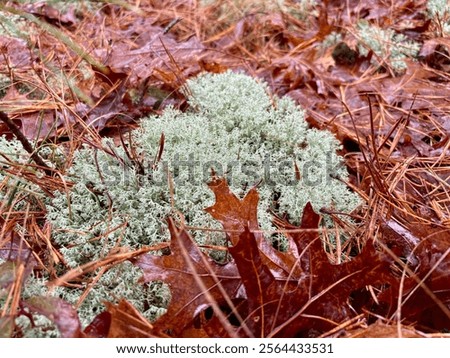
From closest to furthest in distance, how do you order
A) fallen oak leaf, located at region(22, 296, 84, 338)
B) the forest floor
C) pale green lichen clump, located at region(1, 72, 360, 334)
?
fallen oak leaf, located at region(22, 296, 84, 338) → the forest floor → pale green lichen clump, located at region(1, 72, 360, 334)

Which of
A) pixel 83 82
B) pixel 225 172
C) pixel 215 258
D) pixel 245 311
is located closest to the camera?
pixel 245 311

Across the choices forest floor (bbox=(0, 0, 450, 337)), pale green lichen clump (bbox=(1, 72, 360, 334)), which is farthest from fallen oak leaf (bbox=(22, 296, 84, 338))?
pale green lichen clump (bbox=(1, 72, 360, 334))

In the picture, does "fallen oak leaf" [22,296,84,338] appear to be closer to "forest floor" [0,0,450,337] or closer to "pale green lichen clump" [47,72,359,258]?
"forest floor" [0,0,450,337]

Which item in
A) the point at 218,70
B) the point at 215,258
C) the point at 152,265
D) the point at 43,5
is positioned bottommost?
the point at 215,258

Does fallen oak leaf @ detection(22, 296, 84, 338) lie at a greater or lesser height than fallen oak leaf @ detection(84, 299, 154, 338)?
greater

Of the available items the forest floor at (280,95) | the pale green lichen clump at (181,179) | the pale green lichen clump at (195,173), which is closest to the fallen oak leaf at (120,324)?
the forest floor at (280,95)

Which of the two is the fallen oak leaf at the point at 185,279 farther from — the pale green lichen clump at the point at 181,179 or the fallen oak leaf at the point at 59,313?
the fallen oak leaf at the point at 59,313

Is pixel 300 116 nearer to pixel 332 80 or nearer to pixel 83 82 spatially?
pixel 332 80

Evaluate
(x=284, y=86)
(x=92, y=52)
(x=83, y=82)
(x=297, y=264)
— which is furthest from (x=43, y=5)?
(x=297, y=264)

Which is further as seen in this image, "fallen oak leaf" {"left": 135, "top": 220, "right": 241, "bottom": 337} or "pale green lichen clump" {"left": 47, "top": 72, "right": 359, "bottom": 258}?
"pale green lichen clump" {"left": 47, "top": 72, "right": 359, "bottom": 258}
